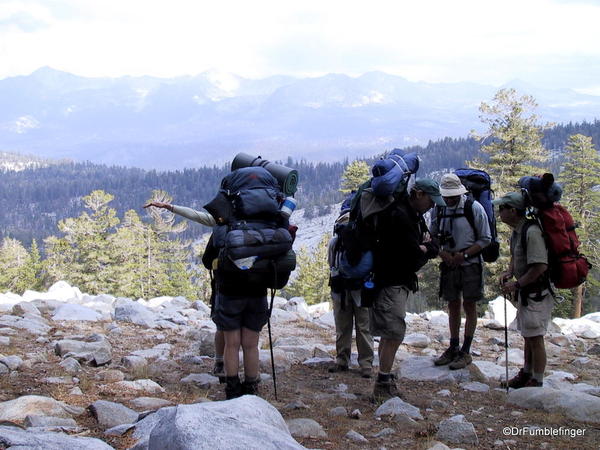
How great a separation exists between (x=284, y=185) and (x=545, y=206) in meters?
2.62

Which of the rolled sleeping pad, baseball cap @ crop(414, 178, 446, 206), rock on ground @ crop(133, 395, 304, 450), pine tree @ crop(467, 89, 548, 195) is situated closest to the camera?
rock on ground @ crop(133, 395, 304, 450)

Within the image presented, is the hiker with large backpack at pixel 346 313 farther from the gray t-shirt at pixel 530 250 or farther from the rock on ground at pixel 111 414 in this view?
the rock on ground at pixel 111 414

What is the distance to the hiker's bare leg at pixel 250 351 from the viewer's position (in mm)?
5459

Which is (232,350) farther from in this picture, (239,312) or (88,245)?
(88,245)

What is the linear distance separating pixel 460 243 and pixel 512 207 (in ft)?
3.15

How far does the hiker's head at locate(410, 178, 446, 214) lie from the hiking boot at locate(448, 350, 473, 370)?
2.39m

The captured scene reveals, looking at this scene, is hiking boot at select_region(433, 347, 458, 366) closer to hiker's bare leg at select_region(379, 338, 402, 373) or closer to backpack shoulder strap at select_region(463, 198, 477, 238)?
backpack shoulder strap at select_region(463, 198, 477, 238)

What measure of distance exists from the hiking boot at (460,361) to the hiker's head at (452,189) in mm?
1946

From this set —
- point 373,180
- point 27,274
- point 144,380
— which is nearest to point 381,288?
point 373,180

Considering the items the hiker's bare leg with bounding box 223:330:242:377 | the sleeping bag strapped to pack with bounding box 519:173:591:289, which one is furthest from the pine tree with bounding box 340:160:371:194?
the hiker's bare leg with bounding box 223:330:242:377

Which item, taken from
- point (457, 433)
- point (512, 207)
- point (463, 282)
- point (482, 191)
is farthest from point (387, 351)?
point (482, 191)

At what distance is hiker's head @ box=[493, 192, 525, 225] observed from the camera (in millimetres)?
5902

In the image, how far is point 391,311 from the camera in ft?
18.5

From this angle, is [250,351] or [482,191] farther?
[482,191]
